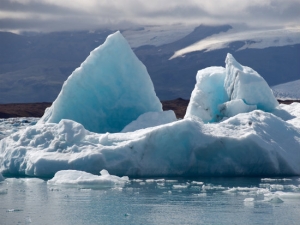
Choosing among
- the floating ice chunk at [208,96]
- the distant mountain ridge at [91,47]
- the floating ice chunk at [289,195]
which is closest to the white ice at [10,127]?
the floating ice chunk at [208,96]

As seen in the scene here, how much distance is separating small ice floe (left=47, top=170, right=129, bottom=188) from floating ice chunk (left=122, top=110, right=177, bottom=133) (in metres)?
3.81

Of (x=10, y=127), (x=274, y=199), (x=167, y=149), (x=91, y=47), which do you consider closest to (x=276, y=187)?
(x=274, y=199)

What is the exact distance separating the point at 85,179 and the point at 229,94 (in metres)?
8.35

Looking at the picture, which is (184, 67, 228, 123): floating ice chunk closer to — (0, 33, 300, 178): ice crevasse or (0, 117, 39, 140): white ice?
(0, 33, 300, 178): ice crevasse

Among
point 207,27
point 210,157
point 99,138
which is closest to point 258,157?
point 210,157

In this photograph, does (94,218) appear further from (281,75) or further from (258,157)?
(281,75)

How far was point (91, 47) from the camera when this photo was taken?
16650 centimetres

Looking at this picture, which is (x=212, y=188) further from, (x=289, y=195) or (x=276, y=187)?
(x=289, y=195)

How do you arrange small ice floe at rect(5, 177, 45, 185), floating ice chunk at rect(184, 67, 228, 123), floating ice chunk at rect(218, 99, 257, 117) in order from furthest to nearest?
floating ice chunk at rect(184, 67, 228, 123) < floating ice chunk at rect(218, 99, 257, 117) < small ice floe at rect(5, 177, 45, 185)

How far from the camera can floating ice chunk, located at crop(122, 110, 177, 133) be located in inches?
674

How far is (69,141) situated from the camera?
1455 cm

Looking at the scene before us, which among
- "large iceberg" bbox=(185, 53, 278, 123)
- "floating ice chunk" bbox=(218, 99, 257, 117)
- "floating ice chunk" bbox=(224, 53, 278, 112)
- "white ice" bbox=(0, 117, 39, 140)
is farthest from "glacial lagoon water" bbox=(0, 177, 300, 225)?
"white ice" bbox=(0, 117, 39, 140)

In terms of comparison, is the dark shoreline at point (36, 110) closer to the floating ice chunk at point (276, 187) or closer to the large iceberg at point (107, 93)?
the large iceberg at point (107, 93)

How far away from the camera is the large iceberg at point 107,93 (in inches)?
700
